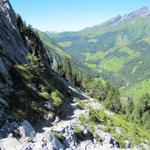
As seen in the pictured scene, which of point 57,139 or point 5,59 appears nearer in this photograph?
point 57,139

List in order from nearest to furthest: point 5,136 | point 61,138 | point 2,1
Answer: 1. point 5,136
2. point 61,138
3. point 2,1

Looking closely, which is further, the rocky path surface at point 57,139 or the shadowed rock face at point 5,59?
the shadowed rock face at point 5,59

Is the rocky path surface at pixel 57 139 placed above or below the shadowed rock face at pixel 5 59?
below

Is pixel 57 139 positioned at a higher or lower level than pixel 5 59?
lower

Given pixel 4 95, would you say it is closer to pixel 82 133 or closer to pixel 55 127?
pixel 55 127

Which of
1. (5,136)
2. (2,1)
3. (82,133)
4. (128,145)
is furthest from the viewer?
(2,1)

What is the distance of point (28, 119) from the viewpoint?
42844 mm

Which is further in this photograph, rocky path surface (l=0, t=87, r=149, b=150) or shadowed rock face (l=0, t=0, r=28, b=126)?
shadowed rock face (l=0, t=0, r=28, b=126)

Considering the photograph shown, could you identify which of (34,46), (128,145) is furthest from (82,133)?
(34,46)

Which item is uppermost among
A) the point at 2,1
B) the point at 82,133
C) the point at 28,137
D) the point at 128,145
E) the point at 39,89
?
the point at 2,1

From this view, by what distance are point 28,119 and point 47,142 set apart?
585cm

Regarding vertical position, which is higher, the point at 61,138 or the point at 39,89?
the point at 39,89

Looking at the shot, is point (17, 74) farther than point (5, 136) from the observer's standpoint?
Yes

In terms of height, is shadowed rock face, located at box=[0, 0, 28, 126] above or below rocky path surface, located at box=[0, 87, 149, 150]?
above
